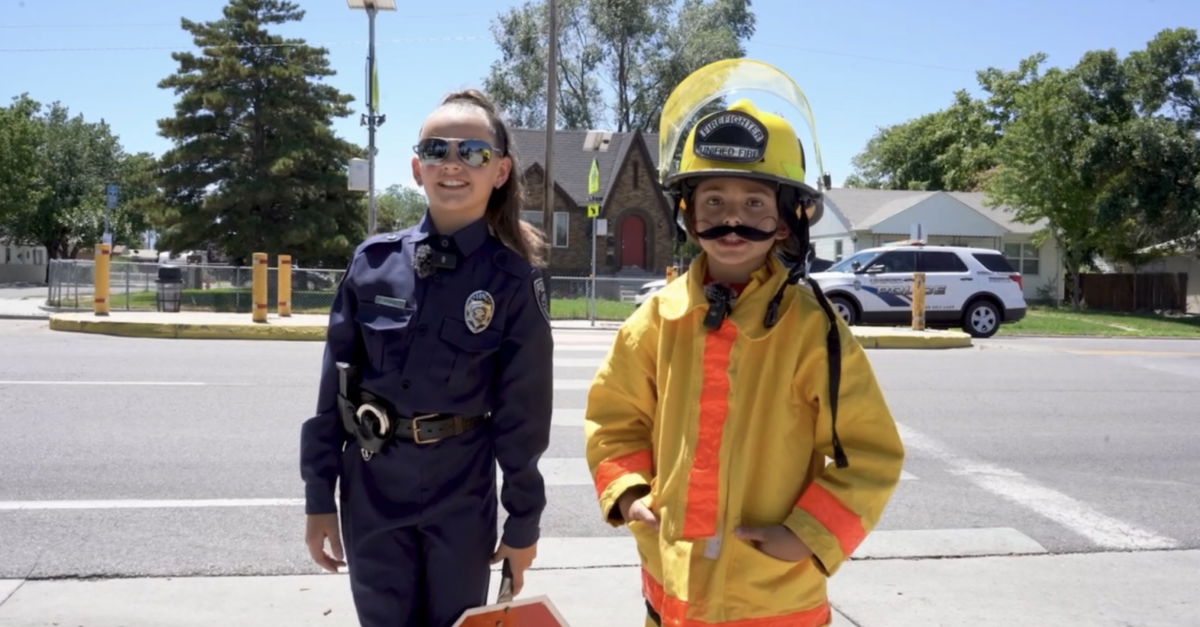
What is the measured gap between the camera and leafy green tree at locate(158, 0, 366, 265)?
30.1 m

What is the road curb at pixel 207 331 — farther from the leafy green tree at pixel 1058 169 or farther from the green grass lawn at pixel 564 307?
the leafy green tree at pixel 1058 169

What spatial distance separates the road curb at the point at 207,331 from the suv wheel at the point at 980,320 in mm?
12113

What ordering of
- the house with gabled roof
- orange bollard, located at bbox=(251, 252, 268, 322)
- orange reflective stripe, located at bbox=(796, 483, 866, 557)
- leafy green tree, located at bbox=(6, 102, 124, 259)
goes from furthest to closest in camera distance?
1. leafy green tree, located at bbox=(6, 102, 124, 259)
2. the house with gabled roof
3. orange bollard, located at bbox=(251, 252, 268, 322)
4. orange reflective stripe, located at bbox=(796, 483, 866, 557)

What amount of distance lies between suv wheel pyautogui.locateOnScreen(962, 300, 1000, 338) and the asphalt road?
22.9ft

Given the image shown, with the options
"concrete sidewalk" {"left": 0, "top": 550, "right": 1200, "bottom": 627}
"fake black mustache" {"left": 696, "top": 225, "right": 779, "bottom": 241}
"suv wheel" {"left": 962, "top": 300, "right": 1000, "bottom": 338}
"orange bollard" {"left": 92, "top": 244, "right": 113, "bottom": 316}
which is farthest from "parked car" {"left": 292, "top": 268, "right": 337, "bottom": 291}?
"fake black mustache" {"left": 696, "top": 225, "right": 779, "bottom": 241}

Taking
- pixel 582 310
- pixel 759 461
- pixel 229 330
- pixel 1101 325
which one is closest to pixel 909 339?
pixel 582 310

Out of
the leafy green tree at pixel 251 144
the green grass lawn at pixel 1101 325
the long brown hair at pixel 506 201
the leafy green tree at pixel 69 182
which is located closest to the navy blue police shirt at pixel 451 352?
the long brown hair at pixel 506 201

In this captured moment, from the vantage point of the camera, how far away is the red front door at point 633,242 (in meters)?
40.9

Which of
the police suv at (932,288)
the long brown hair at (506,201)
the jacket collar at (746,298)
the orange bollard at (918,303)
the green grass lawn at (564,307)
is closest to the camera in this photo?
the jacket collar at (746,298)

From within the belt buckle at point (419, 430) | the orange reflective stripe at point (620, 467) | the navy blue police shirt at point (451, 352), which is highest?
the navy blue police shirt at point (451, 352)

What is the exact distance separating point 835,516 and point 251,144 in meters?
31.3

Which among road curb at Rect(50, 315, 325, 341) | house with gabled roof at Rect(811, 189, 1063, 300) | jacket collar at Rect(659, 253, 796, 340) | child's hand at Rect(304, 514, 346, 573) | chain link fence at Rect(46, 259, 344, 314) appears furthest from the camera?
house with gabled roof at Rect(811, 189, 1063, 300)

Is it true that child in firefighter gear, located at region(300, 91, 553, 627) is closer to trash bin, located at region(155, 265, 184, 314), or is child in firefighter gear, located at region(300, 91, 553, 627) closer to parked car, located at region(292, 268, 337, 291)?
trash bin, located at region(155, 265, 184, 314)

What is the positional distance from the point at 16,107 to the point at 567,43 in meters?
26.9
